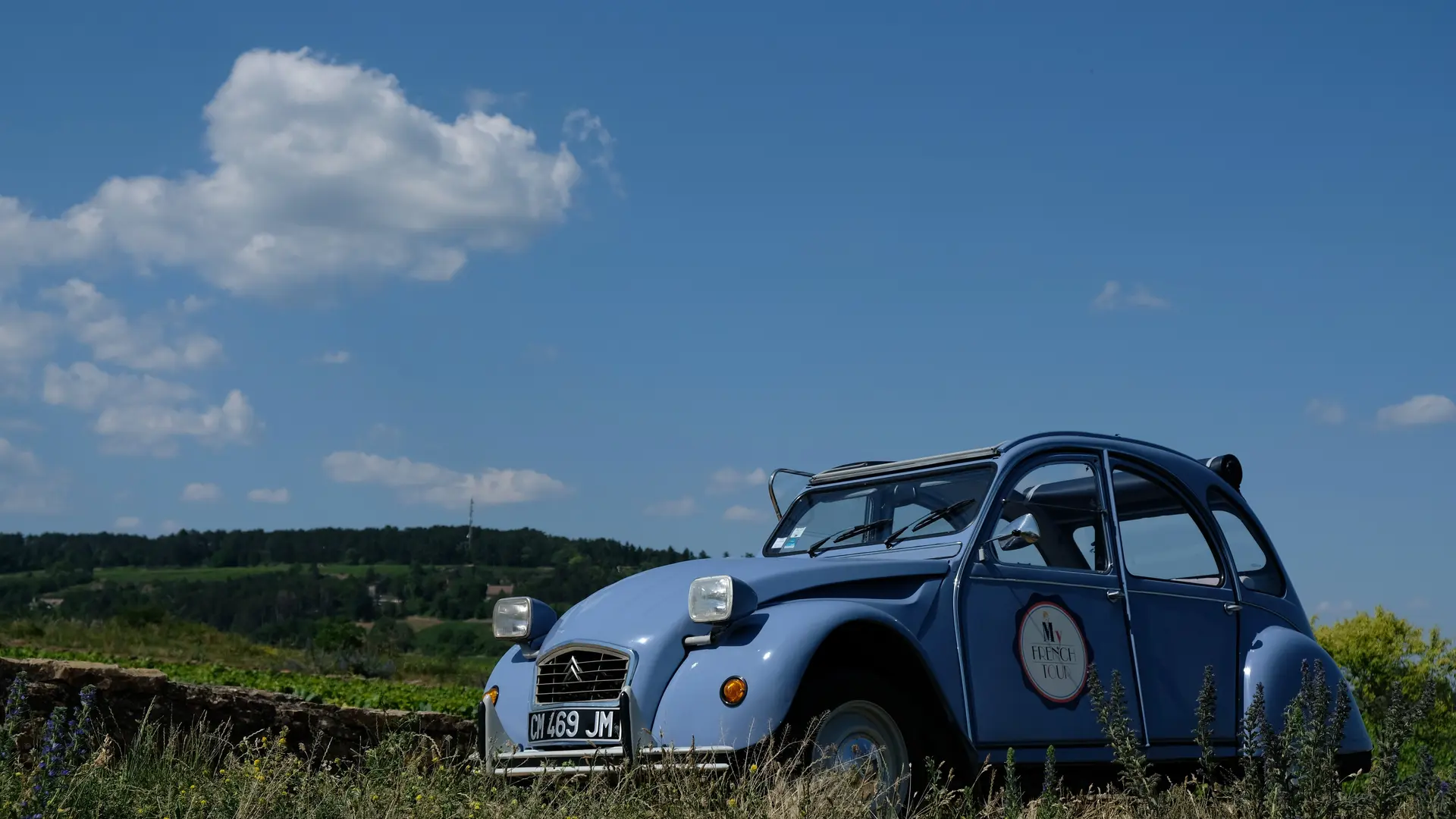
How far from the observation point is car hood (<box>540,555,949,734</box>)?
5.55m

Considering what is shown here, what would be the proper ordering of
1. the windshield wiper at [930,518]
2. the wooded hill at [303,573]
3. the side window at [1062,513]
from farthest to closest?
the wooded hill at [303,573]
the side window at [1062,513]
the windshield wiper at [930,518]

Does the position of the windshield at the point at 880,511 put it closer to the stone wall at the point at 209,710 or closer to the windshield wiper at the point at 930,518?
the windshield wiper at the point at 930,518

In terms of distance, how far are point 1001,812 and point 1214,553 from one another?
3.20 meters

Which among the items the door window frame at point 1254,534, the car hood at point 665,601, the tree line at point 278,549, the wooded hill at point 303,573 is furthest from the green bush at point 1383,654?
the tree line at point 278,549

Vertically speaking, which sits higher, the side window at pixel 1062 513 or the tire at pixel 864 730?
the side window at pixel 1062 513

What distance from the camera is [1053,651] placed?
637 centimetres

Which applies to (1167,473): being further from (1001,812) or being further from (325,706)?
(325,706)

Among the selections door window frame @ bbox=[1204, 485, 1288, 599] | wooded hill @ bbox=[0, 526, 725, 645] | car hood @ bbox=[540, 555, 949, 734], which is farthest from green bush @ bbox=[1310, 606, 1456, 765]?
wooded hill @ bbox=[0, 526, 725, 645]

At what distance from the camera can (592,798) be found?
5191 millimetres

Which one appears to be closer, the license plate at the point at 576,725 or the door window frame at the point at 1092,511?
the license plate at the point at 576,725

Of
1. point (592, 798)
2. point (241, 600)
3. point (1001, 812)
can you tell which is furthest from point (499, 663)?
point (241, 600)

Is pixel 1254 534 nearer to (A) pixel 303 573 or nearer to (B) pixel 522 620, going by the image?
(B) pixel 522 620

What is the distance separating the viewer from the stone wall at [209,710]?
770cm

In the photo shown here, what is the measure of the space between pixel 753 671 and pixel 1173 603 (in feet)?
10.4
